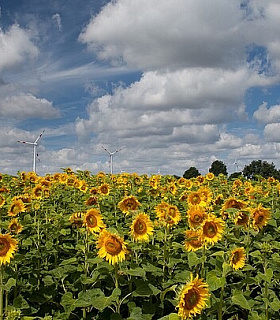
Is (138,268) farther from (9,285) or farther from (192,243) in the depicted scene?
(9,285)

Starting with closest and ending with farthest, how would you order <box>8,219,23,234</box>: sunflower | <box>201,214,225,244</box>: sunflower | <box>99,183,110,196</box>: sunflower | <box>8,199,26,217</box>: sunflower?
<box>201,214,225,244</box>: sunflower → <box>8,219,23,234</box>: sunflower → <box>8,199,26,217</box>: sunflower → <box>99,183,110,196</box>: sunflower

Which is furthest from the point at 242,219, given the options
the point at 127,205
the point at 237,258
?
the point at 127,205

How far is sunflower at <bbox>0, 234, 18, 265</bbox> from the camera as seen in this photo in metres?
4.16

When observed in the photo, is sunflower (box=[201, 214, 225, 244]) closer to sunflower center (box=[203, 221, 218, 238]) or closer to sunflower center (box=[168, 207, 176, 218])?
sunflower center (box=[203, 221, 218, 238])

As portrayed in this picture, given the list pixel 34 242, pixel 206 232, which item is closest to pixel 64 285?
pixel 34 242

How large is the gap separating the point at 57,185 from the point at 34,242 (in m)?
3.33

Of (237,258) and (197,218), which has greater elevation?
(197,218)

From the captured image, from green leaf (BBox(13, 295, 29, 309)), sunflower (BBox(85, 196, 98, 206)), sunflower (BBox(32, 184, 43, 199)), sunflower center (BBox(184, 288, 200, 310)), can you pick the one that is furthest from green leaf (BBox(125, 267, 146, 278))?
sunflower (BBox(32, 184, 43, 199))

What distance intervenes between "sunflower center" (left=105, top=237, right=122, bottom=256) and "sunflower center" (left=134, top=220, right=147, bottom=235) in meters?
0.62

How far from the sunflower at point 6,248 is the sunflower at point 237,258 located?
1.89 m

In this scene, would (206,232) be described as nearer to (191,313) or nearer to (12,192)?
(191,313)

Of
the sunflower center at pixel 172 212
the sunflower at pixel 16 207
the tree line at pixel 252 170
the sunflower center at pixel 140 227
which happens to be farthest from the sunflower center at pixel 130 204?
the tree line at pixel 252 170

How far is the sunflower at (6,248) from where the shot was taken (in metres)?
4.16

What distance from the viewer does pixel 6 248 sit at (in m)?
4.19
